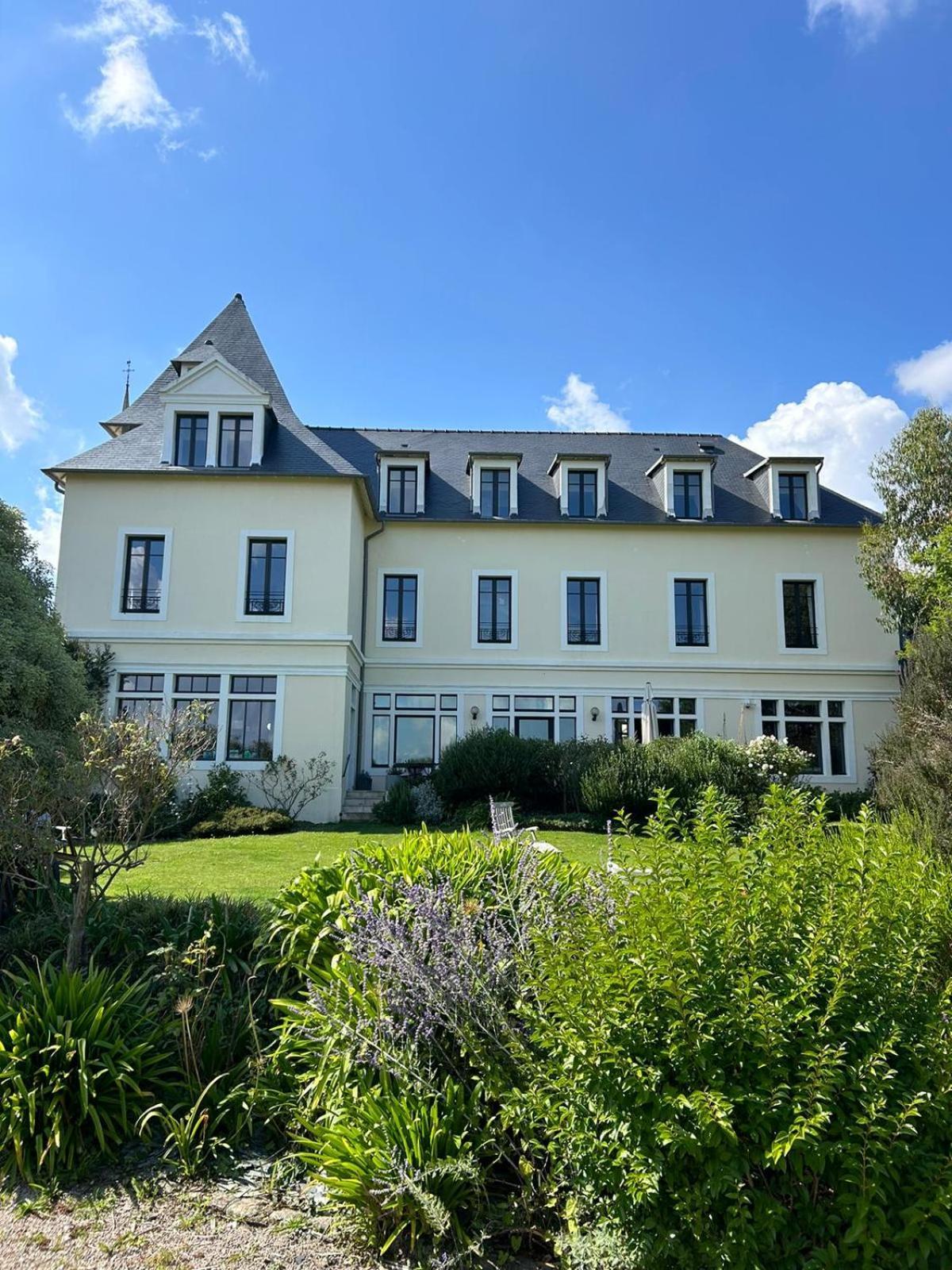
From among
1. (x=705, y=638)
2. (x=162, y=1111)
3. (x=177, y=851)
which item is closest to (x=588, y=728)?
(x=705, y=638)

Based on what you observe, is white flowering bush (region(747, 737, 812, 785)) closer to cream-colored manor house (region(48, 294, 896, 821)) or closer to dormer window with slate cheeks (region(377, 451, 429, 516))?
cream-colored manor house (region(48, 294, 896, 821))

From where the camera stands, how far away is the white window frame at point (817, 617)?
23047mm

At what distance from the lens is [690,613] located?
23.3 m

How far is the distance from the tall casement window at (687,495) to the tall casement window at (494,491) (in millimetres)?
4939

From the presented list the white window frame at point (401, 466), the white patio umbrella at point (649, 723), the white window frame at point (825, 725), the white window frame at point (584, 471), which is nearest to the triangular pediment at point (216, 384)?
the white window frame at point (401, 466)

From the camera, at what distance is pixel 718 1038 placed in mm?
2801

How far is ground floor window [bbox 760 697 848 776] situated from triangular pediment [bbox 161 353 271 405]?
635 inches

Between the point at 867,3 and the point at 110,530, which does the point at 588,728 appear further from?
the point at 867,3

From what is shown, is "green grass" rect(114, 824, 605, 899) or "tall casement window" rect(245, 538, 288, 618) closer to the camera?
"green grass" rect(114, 824, 605, 899)

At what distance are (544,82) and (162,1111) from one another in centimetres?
1081

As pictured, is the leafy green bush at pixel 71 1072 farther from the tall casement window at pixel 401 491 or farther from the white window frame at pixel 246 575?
the tall casement window at pixel 401 491

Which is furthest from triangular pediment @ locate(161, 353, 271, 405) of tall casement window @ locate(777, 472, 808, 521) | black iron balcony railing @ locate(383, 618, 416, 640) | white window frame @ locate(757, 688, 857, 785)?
white window frame @ locate(757, 688, 857, 785)

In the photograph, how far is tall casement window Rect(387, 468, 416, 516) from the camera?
23.6 m

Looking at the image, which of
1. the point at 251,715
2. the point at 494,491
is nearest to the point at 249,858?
the point at 251,715
